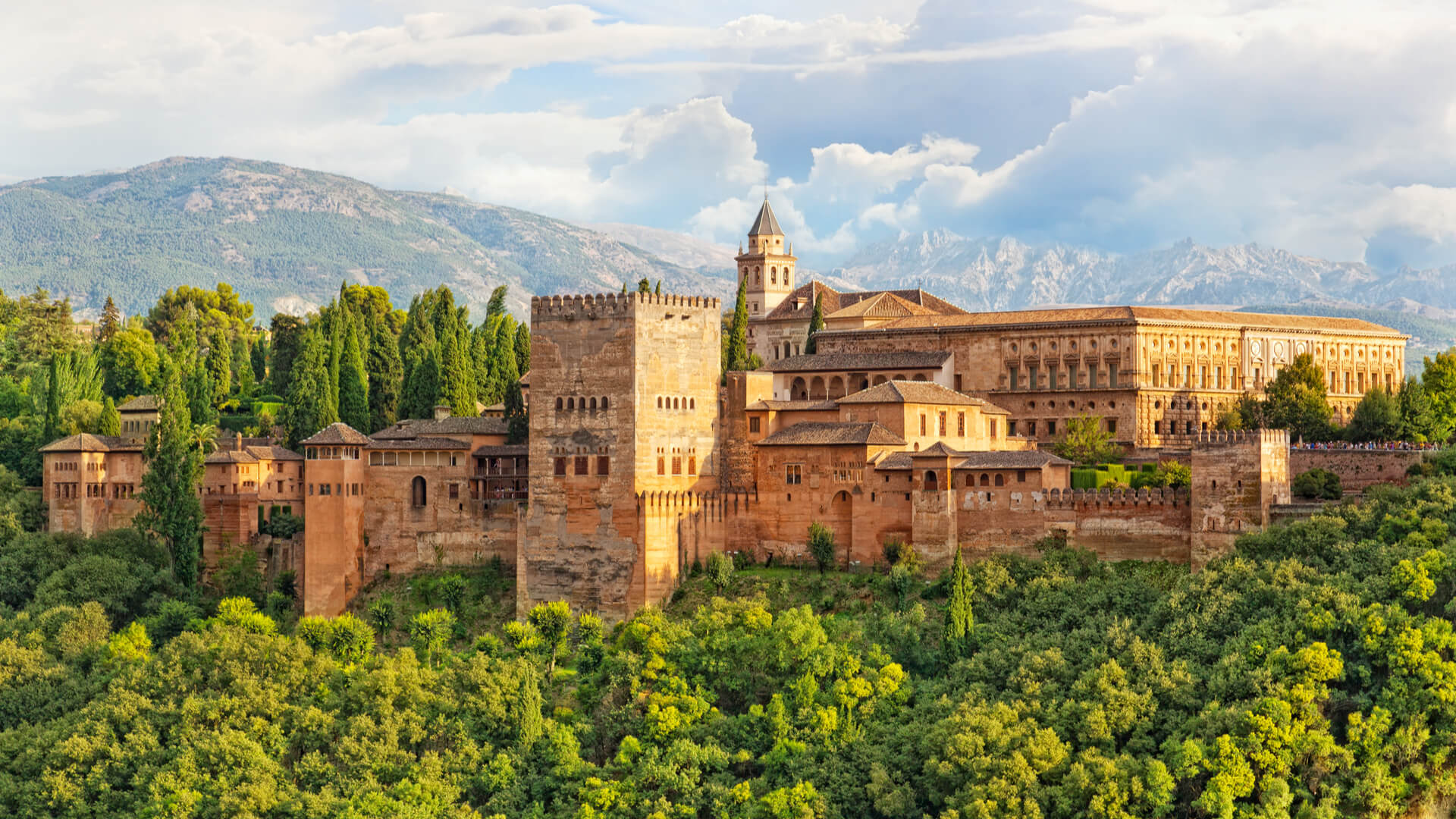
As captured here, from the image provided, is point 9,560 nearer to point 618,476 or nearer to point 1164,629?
point 618,476

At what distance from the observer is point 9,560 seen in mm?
62625

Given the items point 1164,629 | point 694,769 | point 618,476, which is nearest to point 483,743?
point 694,769

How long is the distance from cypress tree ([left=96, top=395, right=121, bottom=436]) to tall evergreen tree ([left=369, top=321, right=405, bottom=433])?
9746 mm

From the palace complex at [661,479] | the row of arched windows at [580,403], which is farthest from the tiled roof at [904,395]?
the row of arched windows at [580,403]

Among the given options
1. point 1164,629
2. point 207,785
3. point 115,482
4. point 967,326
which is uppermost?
point 967,326

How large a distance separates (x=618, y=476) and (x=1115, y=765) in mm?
18981

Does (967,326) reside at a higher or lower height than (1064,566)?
higher

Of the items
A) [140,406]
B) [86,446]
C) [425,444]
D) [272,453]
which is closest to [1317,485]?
[425,444]

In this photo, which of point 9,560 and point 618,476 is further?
point 9,560

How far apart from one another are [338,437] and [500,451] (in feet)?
17.3

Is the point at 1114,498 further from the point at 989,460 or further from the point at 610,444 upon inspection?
the point at 610,444

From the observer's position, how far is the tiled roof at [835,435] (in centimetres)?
5659

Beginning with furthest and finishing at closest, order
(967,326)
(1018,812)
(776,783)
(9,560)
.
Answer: (967,326)
(9,560)
(776,783)
(1018,812)

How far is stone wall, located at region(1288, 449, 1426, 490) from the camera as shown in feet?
179
